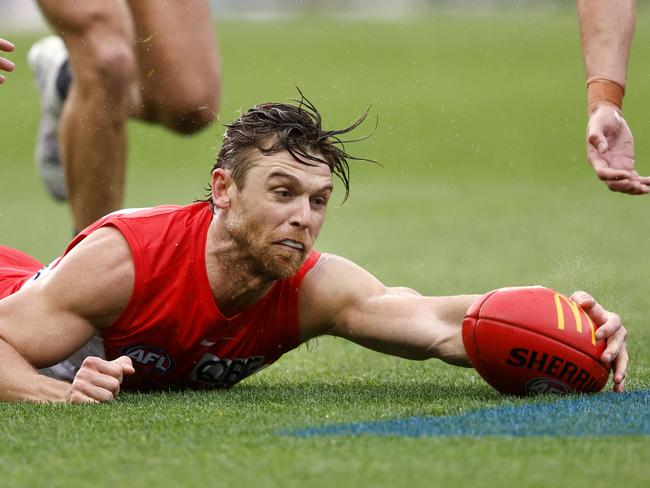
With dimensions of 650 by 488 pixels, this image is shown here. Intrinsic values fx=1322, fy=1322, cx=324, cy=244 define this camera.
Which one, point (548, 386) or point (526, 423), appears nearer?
point (526, 423)

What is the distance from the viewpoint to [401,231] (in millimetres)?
11531

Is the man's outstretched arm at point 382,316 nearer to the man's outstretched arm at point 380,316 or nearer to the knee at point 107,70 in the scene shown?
the man's outstretched arm at point 380,316

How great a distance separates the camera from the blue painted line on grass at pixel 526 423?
10.9 ft

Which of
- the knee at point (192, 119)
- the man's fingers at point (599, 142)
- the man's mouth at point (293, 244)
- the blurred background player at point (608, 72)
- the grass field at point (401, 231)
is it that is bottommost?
the grass field at point (401, 231)

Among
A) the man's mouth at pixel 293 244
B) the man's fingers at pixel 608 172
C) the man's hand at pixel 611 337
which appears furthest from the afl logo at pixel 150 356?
the man's fingers at pixel 608 172

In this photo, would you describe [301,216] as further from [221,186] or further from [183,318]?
[183,318]

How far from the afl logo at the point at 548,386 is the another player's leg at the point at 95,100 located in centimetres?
241

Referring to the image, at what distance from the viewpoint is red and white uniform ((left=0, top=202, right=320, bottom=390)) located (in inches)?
167

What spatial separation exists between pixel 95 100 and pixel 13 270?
0.96 meters

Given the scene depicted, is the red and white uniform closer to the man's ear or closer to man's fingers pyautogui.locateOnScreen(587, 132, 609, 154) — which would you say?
the man's ear

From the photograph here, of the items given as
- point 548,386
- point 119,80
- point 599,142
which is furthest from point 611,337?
point 119,80

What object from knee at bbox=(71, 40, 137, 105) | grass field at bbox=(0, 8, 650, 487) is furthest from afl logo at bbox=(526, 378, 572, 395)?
knee at bbox=(71, 40, 137, 105)

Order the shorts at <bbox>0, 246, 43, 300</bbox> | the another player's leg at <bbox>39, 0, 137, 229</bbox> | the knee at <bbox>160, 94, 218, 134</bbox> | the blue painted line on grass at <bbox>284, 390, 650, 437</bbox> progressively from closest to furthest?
the blue painted line on grass at <bbox>284, 390, 650, 437</bbox> → the shorts at <bbox>0, 246, 43, 300</bbox> → the another player's leg at <bbox>39, 0, 137, 229</bbox> → the knee at <bbox>160, 94, 218, 134</bbox>

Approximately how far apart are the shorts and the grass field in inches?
35.1
